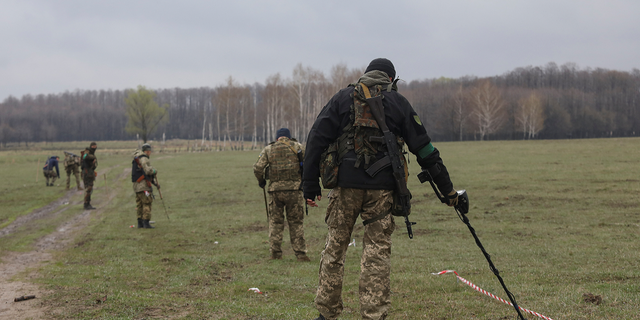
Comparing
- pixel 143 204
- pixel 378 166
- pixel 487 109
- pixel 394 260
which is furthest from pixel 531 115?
pixel 378 166

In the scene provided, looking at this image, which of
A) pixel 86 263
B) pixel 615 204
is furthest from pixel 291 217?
pixel 615 204

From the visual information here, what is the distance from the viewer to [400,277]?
775 centimetres

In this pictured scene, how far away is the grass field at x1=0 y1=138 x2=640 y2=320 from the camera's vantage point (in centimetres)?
602

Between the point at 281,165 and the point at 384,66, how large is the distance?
472 centimetres

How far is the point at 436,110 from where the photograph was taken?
117 metres

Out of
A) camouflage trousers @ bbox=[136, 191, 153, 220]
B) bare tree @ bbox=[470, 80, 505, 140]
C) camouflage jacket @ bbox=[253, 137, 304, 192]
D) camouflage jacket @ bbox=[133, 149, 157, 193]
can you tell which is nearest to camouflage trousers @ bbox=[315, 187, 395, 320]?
camouflage jacket @ bbox=[253, 137, 304, 192]

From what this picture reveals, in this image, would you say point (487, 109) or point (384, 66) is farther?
point (487, 109)

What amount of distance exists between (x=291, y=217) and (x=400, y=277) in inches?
109

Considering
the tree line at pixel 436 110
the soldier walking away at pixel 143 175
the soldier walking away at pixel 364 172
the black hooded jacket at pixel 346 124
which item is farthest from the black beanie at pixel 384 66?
the tree line at pixel 436 110

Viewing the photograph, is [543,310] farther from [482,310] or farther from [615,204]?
[615,204]

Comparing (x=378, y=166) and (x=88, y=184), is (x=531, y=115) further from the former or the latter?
(x=378, y=166)

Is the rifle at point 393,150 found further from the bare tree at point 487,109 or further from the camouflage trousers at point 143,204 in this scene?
the bare tree at point 487,109

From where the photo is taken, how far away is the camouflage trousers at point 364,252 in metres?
4.72

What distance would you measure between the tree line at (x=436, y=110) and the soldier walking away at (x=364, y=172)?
7868cm
